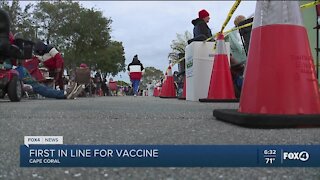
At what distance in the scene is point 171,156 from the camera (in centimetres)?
182

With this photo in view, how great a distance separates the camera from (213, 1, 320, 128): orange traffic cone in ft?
9.70

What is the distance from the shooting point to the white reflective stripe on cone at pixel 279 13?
3225 millimetres

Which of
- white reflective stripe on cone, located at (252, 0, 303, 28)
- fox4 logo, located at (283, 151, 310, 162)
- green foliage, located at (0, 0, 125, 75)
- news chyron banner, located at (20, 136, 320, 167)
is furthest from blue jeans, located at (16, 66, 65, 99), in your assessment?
green foliage, located at (0, 0, 125, 75)

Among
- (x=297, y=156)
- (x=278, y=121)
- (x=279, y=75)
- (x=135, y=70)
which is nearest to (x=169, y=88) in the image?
(x=135, y=70)

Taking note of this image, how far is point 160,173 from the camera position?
1.72m

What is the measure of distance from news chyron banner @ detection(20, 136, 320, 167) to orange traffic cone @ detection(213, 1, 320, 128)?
1063 mm

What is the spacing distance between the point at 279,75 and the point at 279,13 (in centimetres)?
55

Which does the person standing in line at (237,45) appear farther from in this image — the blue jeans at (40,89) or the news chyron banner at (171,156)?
the news chyron banner at (171,156)

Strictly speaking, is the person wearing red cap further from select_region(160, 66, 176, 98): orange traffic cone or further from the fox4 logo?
the fox4 logo

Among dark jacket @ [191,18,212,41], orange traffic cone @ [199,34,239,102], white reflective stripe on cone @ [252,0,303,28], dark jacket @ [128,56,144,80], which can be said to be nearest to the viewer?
white reflective stripe on cone @ [252,0,303,28]

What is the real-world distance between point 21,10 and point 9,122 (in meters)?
28.6

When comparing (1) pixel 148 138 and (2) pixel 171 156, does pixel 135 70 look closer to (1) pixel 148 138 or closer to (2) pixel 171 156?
(1) pixel 148 138

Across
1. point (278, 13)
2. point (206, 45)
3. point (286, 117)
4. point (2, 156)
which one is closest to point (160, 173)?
point (2, 156)

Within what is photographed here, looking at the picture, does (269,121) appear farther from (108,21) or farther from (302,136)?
(108,21)
